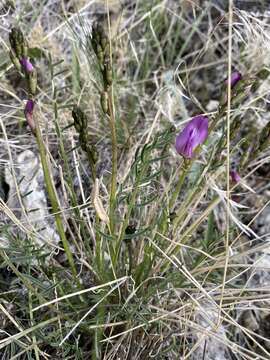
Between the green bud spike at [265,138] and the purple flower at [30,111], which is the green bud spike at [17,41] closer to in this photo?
the purple flower at [30,111]

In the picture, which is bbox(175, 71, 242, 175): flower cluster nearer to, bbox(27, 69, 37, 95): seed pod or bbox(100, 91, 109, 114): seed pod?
bbox(100, 91, 109, 114): seed pod

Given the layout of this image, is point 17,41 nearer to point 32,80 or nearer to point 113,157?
point 32,80

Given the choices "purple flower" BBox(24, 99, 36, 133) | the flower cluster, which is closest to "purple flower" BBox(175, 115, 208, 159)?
the flower cluster

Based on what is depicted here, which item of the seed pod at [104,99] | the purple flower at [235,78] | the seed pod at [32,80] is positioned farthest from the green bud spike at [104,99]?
the purple flower at [235,78]

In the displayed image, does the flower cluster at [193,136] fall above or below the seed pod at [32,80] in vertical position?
below

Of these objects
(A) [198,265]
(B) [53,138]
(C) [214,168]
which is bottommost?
(A) [198,265]

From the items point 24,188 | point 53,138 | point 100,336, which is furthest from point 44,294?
point 53,138

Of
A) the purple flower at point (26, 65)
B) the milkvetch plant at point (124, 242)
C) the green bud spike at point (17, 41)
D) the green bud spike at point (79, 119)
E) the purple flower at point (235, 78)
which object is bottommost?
the milkvetch plant at point (124, 242)

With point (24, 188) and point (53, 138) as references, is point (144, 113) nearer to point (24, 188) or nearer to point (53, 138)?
point (53, 138)
